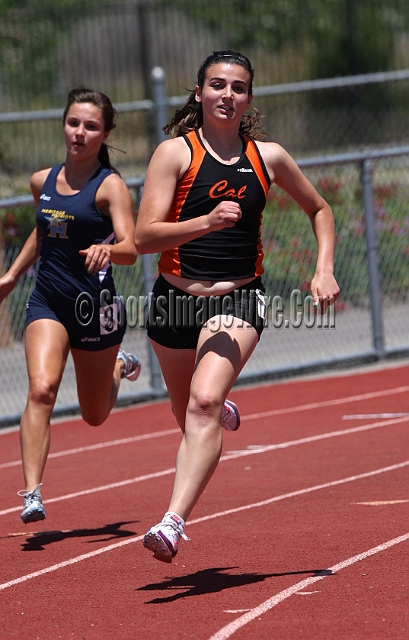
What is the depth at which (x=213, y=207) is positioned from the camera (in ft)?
16.6

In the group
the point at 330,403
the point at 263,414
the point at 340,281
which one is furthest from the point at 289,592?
the point at 340,281

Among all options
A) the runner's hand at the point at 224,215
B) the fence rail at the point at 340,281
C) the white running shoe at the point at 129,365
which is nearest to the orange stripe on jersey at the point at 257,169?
the runner's hand at the point at 224,215

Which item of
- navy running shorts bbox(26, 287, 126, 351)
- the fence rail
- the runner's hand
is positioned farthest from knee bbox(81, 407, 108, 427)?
the fence rail

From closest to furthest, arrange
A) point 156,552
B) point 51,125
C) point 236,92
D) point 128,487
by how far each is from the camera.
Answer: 1. point 156,552
2. point 236,92
3. point 128,487
4. point 51,125

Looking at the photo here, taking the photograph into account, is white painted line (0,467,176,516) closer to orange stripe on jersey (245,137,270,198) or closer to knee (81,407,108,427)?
knee (81,407,108,427)

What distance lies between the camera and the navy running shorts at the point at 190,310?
16.7 ft

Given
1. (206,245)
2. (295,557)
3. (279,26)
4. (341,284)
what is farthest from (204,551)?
(279,26)

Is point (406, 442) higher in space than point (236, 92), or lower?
lower

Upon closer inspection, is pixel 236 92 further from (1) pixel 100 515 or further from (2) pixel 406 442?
(2) pixel 406 442

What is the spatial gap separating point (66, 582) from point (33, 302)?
1.91 m

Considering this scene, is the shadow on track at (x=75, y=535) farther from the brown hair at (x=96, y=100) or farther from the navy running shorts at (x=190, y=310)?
the brown hair at (x=96, y=100)

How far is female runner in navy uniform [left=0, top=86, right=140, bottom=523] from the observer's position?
6.29 m

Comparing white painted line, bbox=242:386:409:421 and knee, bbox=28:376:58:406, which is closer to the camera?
knee, bbox=28:376:58:406

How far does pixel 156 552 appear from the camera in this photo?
181 inches
